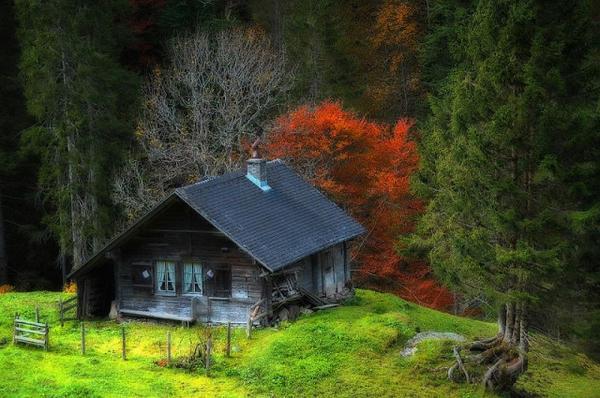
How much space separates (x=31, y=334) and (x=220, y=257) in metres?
7.03

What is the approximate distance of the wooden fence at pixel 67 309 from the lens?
94.0 ft

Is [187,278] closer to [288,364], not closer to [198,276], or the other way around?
[198,276]

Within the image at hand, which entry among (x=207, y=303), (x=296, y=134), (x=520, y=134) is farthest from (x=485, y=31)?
(x=296, y=134)

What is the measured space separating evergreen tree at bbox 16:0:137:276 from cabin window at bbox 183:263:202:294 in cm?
1263

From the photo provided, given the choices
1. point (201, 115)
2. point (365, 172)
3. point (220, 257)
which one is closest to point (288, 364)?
point (220, 257)

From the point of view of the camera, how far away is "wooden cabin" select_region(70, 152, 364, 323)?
26.7 meters

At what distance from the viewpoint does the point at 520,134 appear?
65.9ft

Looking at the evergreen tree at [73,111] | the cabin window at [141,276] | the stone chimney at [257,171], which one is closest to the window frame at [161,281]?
the cabin window at [141,276]

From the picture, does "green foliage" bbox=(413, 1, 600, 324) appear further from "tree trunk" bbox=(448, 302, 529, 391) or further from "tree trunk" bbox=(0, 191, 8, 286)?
"tree trunk" bbox=(0, 191, 8, 286)

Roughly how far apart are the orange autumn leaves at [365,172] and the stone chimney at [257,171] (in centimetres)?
722

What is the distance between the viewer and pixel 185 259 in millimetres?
27844

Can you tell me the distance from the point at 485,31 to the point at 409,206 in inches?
753

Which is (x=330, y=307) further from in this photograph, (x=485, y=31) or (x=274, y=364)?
(x=485, y=31)

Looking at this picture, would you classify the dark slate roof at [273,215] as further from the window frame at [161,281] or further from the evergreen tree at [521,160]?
the evergreen tree at [521,160]
